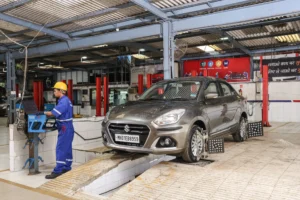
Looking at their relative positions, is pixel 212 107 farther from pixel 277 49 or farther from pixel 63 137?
pixel 277 49

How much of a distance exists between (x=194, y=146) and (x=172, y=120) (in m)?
0.65

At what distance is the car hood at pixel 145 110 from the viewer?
4145 mm

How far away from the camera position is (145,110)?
4.28 metres

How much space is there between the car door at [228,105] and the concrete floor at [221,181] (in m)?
0.91

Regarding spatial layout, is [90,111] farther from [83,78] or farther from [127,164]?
[127,164]

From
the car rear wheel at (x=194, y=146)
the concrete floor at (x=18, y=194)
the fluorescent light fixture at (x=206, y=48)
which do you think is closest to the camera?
the concrete floor at (x=18, y=194)

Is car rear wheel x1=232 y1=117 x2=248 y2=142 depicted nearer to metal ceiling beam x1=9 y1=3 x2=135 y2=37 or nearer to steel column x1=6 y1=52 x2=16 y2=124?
metal ceiling beam x1=9 y1=3 x2=135 y2=37

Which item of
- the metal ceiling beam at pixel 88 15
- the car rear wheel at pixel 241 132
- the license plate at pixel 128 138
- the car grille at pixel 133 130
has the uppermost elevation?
the metal ceiling beam at pixel 88 15

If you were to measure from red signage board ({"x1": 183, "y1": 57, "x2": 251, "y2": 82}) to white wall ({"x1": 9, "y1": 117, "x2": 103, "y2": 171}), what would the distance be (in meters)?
7.98

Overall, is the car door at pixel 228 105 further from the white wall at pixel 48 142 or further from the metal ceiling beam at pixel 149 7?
the white wall at pixel 48 142

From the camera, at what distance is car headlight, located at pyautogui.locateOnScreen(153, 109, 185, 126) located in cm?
406

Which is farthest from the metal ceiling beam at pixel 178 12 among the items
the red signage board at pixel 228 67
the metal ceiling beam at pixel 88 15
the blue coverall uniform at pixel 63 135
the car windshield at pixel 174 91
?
the red signage board at pixel 228 67

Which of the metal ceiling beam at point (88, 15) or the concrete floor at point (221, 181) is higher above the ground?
the metal ceiling beam at point (88, 15)

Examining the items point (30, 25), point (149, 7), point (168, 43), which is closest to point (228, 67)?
point (168, 43)
